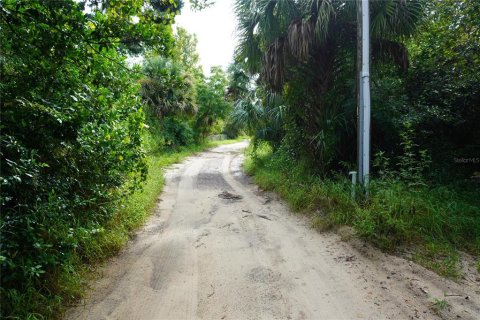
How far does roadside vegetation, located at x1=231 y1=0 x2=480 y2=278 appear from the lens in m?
4.91

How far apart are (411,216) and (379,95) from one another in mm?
3065

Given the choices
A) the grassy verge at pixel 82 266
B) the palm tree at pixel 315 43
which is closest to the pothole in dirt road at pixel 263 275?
the grassy verge at pixel 82 266

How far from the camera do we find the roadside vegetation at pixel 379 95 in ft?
16.1

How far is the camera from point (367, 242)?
3.92 meters

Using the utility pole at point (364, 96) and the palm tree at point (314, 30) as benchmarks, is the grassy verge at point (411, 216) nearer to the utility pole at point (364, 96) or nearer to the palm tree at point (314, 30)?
the utility pole at point (364, 96)

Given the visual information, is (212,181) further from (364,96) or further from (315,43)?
(364,96)

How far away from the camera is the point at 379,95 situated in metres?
6.09

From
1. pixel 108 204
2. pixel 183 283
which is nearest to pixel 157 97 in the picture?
pixel 108 204

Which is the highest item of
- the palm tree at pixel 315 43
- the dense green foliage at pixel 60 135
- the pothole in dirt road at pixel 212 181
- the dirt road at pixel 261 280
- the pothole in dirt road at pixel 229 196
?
the palm tree at pixel 315 43

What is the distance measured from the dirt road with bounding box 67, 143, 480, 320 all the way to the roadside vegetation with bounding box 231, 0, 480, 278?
820 mm

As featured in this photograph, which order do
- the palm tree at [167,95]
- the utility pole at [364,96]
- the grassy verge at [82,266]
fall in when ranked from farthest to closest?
the palm tree at [167,95], the utility pole at [364,96], the grassy verge at [82,266]

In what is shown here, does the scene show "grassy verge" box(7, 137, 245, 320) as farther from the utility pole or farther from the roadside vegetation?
the utility pole

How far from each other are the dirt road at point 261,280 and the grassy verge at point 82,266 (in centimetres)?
14

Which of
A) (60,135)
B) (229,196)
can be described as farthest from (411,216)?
(60,135)
